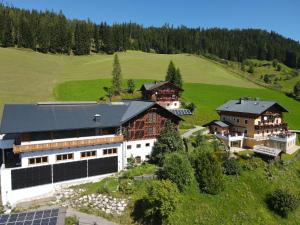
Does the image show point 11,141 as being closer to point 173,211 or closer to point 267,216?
point 173,211

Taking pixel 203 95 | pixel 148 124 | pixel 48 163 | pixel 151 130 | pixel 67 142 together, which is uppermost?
pixel 203 95

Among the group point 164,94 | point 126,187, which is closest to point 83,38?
point 164,94

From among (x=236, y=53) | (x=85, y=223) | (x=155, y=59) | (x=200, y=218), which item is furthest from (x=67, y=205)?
(x=236, y=53)

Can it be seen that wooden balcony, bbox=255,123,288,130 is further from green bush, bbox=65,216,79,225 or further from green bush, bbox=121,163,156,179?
green bush, bbox=65,216,79,225

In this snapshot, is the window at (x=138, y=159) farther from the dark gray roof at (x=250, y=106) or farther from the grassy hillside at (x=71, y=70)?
the grassy hillside at (x=71, y=70)

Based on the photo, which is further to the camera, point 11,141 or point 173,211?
point 11,141

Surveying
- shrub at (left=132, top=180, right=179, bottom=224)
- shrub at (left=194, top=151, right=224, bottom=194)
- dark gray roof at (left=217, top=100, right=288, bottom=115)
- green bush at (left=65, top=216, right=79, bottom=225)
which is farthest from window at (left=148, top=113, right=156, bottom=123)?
dark gray roof at (left=217, top=100, right=288, bottom=115)

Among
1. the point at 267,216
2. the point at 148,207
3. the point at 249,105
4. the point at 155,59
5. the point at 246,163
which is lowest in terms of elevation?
the point at 267,216

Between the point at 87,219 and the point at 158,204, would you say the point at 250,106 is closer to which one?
the point at 158,204
